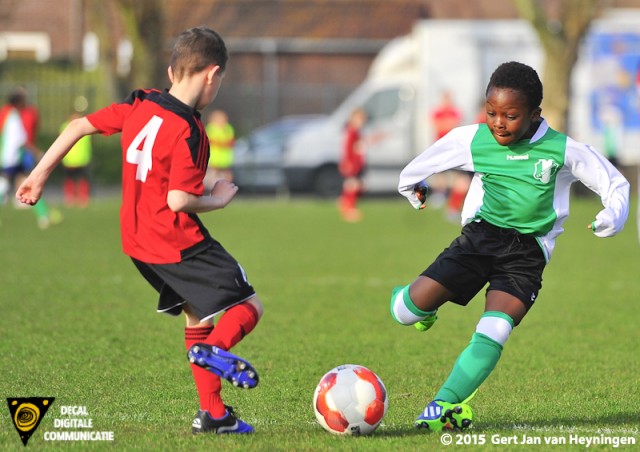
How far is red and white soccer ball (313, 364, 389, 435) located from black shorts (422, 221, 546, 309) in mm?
625

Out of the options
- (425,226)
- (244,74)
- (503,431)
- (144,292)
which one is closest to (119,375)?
(503,431)

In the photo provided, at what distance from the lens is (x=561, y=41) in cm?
2561

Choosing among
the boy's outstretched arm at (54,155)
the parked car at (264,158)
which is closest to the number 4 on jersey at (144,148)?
the boy's outstretched arm at (54,155)

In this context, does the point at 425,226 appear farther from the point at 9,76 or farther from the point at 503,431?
the point at 9,76

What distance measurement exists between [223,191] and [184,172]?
0.82 feet

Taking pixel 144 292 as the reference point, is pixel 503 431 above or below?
above

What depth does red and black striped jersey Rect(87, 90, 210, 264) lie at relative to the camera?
4867mm

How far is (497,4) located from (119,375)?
34253 mm

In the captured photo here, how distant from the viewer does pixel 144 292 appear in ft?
34.9

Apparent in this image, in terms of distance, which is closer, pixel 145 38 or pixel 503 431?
pixel 503 431

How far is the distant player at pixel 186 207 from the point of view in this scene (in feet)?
16.0

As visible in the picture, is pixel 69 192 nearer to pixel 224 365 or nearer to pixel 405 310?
pixel 405 310

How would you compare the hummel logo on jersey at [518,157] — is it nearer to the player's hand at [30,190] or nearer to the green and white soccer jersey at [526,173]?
the green and white soccer jersey at [526,173]

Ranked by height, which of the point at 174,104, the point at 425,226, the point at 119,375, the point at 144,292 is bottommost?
the point at 425,226
